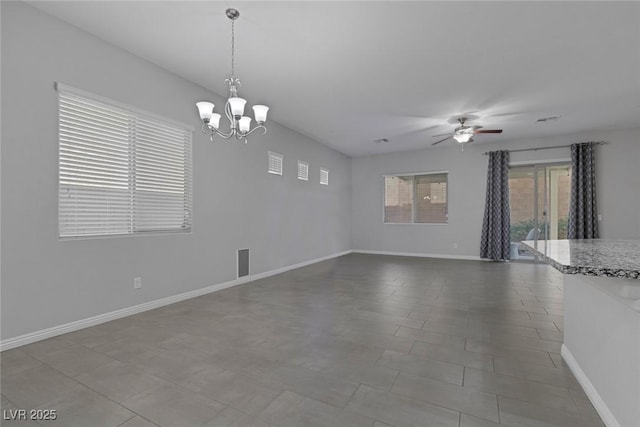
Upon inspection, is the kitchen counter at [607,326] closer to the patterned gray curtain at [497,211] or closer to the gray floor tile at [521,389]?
the gray floor tile at [521,389]

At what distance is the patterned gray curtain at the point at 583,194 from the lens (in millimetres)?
6281

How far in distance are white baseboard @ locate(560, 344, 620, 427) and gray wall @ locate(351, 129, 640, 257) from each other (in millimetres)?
5662

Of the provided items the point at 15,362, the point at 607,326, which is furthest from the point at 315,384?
the point at 15,362

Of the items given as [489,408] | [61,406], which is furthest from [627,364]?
[61,406]

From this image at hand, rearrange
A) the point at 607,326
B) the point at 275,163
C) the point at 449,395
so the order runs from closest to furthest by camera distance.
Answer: the point at 607,326, the point at 449,395, the point at 275,163

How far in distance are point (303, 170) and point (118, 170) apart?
3899 mm

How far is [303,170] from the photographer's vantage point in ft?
22.0

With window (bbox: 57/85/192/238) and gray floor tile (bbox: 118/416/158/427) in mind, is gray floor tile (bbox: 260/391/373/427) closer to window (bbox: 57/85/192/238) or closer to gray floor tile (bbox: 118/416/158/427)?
gray floor tile (bbox: 118/416/158/427)

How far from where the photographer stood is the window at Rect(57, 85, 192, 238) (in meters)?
2.91

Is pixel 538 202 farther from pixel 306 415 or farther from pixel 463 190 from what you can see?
pixel 306 415

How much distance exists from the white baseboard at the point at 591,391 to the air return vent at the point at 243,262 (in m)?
4.08

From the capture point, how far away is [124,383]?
2.01 meters

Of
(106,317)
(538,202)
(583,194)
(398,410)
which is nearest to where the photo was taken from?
(398,410)

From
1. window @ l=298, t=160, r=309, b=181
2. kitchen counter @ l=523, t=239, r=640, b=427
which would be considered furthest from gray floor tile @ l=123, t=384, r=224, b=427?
window @ l=298, t=160, r=309, b=181
